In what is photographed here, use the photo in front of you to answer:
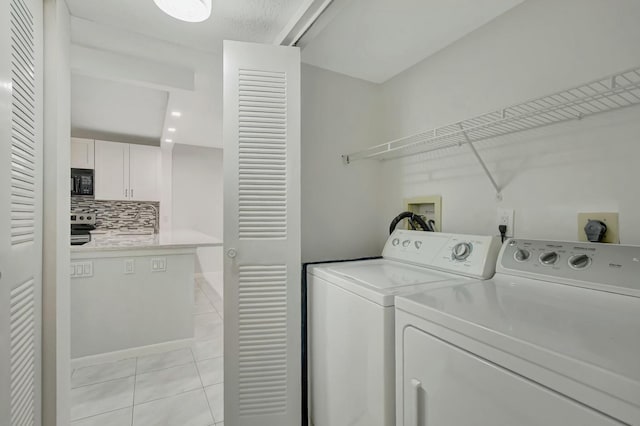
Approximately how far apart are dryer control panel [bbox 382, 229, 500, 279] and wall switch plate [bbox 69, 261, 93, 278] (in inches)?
96.4

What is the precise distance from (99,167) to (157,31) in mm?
3833

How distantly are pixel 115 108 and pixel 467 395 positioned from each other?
4468 millimetres

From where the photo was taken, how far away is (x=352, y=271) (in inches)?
57.1

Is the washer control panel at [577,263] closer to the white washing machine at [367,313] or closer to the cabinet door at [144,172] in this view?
the white washing machine at [367,313]

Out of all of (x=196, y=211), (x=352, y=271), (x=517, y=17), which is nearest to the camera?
(x=517, y=17)

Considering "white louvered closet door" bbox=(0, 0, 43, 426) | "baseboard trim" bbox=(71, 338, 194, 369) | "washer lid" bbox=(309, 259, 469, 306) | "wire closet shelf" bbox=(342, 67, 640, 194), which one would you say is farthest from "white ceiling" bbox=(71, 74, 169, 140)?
"wire closet shelf" bbox=(342, 67, 640, 194)

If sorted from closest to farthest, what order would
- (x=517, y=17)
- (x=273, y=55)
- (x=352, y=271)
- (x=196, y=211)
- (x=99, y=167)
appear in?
(x=517, y=17), (x=352, y=271), (x=273, y=55), (x=99, y=167), (x=196, y=211)

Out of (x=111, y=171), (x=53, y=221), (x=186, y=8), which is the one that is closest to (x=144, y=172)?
(x=111, y=171)

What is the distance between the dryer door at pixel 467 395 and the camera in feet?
1.94

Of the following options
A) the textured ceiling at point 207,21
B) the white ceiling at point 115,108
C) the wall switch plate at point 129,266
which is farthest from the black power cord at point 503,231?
the white ceiling at point 115,108

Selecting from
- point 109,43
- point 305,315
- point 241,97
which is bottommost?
point 305,315

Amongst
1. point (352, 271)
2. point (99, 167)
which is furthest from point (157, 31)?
point (99, 167)

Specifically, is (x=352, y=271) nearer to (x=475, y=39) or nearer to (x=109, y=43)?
(x=475, y=39)

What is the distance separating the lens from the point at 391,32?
1.56 metres
